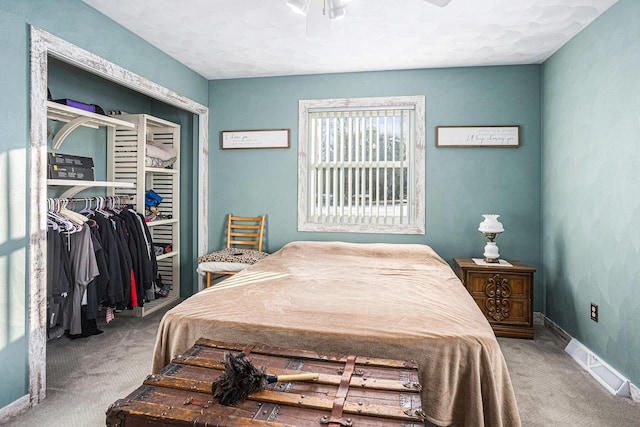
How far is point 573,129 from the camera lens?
122 inches

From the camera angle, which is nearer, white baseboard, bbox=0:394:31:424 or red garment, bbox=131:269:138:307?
white baseboard, bbox=0:394:31:424

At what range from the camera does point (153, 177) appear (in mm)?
4391

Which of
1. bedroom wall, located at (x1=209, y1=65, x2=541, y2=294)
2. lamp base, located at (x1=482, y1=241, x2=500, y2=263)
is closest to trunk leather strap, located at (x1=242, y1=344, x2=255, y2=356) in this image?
bedroom wall, located at (x1=209, y1=65, x2=541, y2=294)

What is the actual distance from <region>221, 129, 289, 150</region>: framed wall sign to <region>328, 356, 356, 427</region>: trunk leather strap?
119 inches

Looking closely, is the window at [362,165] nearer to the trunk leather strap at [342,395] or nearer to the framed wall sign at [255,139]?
the framed wall sign at [255,139]

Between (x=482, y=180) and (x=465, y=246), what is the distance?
71 cm

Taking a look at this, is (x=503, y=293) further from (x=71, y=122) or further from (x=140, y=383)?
(x=71, y=122)

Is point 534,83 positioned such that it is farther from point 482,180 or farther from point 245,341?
point 245,341

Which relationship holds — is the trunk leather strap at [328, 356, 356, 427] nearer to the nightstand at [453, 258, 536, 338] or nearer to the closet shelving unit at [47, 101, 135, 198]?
the nightstand at [453, 258, 536, 338]

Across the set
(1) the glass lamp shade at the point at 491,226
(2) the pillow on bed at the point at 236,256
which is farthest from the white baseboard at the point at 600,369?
(2) the pillow on bed at the point at 236,256

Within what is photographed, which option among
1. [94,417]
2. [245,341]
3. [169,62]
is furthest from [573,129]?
[94,417]

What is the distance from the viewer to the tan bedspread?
1.62m

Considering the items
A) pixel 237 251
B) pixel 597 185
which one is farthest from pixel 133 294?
pixel 597 185

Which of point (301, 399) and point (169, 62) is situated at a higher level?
point (169, 62)
